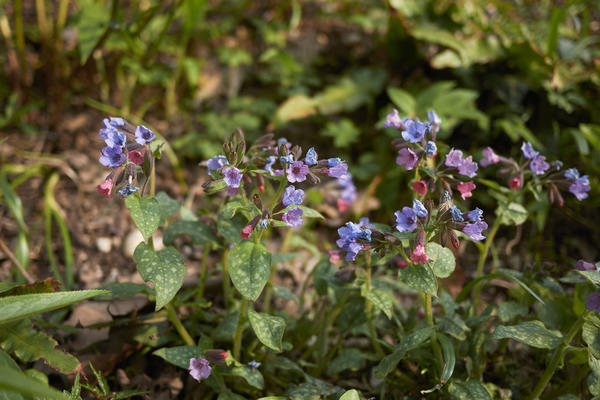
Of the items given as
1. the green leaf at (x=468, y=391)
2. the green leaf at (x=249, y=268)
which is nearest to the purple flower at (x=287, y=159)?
the green leaf at (x=249, y=268)

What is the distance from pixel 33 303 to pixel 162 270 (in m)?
0.33

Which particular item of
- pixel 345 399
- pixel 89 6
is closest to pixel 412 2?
pixel 89 6

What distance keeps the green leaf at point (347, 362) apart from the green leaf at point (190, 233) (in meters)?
0.61

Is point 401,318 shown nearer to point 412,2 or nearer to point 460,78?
point 460,78

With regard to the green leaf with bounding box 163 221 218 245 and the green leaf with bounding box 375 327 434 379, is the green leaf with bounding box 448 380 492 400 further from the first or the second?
the green leaf with bounding box 163 221 218 245

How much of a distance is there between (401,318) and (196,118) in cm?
200

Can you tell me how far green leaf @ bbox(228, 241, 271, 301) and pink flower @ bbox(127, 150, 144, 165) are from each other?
36 centimetres

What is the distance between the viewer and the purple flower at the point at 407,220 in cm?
135

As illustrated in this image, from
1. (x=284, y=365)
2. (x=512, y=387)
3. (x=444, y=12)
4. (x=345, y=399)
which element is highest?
(x=444, y=12)

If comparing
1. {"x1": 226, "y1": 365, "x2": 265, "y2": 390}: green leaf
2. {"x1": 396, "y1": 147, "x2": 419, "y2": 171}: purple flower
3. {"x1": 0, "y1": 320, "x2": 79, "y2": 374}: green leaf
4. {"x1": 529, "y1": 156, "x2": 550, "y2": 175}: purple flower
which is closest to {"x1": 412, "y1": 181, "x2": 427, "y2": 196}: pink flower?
{"x1": 396, "y1": 147, "x2": 419, "y2": 171}: purple flower

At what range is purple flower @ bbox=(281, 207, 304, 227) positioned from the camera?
1.36 m

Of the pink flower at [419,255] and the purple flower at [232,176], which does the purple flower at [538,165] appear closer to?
the pink flower at [419,255]

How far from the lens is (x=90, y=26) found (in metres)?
2.54

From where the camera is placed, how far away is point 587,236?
8.49ft
